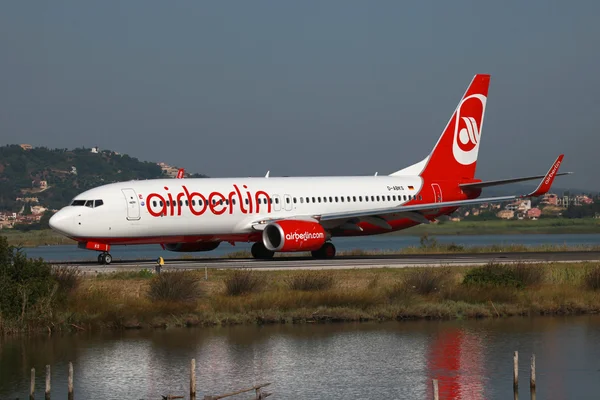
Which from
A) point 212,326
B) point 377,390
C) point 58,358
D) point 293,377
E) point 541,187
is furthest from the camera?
point 541,187

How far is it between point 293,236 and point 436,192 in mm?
10554

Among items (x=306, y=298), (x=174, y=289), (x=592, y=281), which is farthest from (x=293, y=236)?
(x=592, y=281)

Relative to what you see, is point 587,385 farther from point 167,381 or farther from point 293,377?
point 167,381

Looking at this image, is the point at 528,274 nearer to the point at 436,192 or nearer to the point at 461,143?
the point at 436,192

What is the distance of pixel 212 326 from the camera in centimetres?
3073

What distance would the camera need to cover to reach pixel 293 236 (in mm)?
46000

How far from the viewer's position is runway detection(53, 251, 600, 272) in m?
42.6

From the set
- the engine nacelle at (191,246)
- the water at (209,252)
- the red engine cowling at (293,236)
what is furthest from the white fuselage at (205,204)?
the water at (209,252)

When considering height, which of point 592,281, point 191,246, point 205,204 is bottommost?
point 592,281

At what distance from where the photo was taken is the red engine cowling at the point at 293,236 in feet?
151

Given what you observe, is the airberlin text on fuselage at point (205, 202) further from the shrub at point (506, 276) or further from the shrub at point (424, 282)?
the shrub at point (506, 276)

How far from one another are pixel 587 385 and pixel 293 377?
6.16 meters

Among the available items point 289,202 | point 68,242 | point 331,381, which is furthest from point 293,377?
point 68,242

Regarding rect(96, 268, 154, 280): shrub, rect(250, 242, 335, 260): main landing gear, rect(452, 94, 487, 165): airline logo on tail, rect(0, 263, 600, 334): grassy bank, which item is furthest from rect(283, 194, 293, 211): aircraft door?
rect(0, 263, 600, 334): grassy bank
